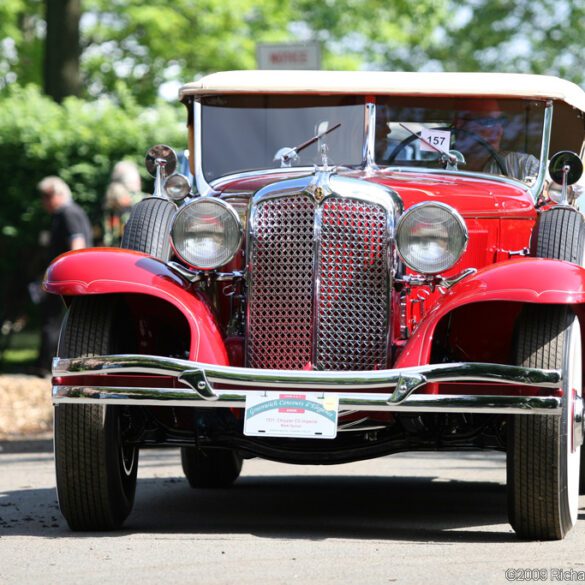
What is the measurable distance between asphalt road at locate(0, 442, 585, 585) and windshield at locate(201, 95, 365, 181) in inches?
70.1

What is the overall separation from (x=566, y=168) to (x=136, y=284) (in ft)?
7.55

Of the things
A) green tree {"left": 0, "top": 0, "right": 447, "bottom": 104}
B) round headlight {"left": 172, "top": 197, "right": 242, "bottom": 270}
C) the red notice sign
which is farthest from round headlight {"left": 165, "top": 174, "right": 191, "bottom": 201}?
green tree {"left": 0, "top": 0, "right": 447, "bottom": 104}

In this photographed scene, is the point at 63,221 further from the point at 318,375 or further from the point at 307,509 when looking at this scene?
the point at 318,375

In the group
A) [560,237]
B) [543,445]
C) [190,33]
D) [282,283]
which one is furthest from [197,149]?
[190,33]

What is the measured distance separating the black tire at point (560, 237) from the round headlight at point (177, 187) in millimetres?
1857

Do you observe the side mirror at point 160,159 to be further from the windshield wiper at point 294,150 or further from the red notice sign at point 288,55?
the red notice sign at point 288,55

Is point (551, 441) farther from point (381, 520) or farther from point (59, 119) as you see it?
point (59, 119)

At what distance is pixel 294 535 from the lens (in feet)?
18.8

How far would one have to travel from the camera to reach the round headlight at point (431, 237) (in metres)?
5.68

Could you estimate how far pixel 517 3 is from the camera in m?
33.3

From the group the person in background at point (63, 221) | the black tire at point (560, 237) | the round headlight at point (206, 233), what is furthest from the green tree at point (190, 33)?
the round headlight at point (206, 233)

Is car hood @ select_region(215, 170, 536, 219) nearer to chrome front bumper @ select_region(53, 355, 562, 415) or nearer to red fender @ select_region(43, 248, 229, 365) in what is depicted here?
red fender @ select_region(43, 248, 229, 365)

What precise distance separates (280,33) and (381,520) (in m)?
17.8

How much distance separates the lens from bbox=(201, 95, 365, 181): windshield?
22.8 ft
